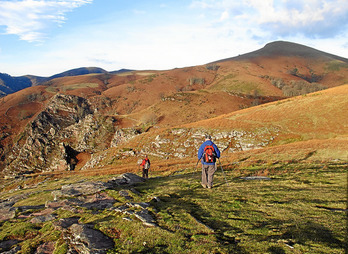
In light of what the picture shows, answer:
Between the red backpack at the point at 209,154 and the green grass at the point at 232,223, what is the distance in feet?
6.71

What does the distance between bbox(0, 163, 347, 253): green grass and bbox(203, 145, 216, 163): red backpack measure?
2045 millimetres

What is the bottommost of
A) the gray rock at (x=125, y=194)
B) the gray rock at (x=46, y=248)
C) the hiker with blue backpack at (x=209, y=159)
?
the gray rock at (x=125, y=194)

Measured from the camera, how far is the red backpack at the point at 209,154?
13.6m

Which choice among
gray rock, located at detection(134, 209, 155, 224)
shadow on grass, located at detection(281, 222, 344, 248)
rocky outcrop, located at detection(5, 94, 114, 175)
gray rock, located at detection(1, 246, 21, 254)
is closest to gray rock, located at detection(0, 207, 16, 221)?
gray rock, located at detection(1, 246, 21, 254)

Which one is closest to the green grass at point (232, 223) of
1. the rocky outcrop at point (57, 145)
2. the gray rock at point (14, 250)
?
the gray rock at point (14, 250)

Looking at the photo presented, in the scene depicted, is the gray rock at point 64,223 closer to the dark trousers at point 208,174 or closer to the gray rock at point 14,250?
the gray rock at point 14,250

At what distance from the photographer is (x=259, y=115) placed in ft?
189

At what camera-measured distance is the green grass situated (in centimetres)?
657

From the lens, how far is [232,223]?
8.38 m

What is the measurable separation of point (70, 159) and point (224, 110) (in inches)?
2809

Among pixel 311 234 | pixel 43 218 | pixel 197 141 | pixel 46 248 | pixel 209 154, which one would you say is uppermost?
pixel 209 154

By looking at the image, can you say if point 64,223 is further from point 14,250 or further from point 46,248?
point 14,250

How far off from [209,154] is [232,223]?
18.5ft

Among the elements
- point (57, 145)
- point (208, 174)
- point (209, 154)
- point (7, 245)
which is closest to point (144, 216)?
point (7, 245)
